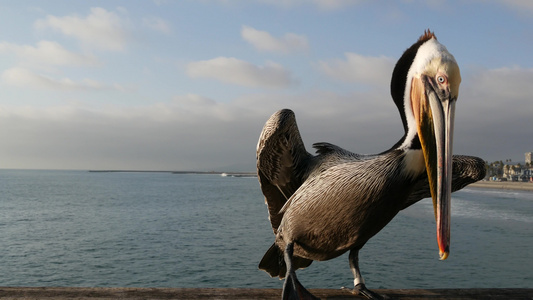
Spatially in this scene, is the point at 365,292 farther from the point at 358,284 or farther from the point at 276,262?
the point at 276,262

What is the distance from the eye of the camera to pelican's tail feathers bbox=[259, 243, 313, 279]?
11.6ft

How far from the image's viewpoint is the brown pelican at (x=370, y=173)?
2443 mm

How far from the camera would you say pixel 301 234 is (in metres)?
3.08

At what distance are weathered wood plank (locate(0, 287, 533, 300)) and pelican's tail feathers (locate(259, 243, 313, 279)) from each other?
21 cm

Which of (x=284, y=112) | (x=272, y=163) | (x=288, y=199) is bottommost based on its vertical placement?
(x=288, y=199)

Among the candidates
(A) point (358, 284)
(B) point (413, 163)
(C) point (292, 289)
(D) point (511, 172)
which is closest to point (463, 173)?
(B) point (413, 163)

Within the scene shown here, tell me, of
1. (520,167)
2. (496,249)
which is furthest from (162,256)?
(520,167)

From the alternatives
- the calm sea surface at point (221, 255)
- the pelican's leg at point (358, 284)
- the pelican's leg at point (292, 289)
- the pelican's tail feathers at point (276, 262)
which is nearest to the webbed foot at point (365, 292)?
the pelican's leg at point (358, 284)

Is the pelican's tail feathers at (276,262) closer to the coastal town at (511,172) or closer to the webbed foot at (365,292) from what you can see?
the webbed foot at (365,292)

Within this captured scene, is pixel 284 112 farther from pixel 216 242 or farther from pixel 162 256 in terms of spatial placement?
pixel 216 242

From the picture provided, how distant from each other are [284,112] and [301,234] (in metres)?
0.91

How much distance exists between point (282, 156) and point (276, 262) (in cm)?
106

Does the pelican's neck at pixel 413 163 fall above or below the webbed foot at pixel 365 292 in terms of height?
above

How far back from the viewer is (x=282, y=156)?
311cm
